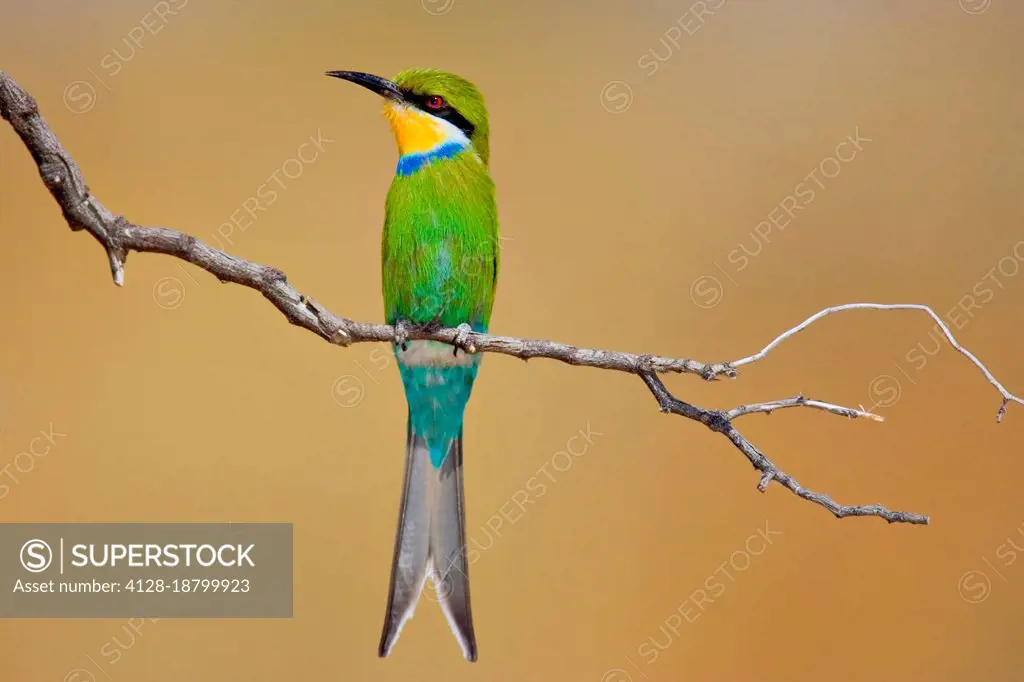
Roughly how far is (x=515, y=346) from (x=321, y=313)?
1.02ft

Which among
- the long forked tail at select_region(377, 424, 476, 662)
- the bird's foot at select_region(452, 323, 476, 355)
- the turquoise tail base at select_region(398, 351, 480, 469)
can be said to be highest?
the turquoise tail base at select_region(398, 351, 480, 469)

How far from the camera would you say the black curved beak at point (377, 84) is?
5.75 feet

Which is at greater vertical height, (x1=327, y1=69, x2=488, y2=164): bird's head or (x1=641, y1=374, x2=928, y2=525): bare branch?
(x1=327, y1=69, x2=488, y2=164): bird's head

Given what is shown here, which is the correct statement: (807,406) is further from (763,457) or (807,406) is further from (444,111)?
(444,111)

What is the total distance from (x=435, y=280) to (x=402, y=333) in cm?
20

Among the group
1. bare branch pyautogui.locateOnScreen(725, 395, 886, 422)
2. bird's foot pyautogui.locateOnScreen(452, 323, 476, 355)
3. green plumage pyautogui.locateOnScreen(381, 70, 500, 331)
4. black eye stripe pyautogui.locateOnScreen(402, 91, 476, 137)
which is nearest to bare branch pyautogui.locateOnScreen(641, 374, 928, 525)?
bare branch pyautogui.locateOnScreen(725, 395, 886, 422)

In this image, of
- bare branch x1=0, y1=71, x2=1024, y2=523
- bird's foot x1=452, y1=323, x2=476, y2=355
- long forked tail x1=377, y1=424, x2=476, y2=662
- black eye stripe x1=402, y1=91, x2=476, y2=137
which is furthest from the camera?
black eye stripe x1=402, y1=91, x2=476, y2=137

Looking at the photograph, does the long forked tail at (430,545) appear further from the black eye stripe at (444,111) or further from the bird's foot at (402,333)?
the black eye stripe at (444,111)

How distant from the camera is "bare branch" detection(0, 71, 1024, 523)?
1247 mm

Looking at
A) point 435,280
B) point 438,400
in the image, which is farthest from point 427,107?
point 438,400

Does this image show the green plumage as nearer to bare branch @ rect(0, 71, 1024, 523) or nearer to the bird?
the bird

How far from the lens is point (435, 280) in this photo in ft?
6.04

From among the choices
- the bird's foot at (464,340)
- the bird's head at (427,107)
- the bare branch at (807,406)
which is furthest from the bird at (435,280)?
the bare branch at (807,406)

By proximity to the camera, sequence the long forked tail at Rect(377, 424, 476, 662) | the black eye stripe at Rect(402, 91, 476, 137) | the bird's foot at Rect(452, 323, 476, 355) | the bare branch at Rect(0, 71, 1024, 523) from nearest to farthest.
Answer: the bare branch at Rect(0, 71, 1024, 523) < the bird's foot at Rect(452, 323, 476, 355) < the long forked tail at Rect(377, 424, 476, 662) < the black eye stripe at Rect(402, 91, 476, 137)
